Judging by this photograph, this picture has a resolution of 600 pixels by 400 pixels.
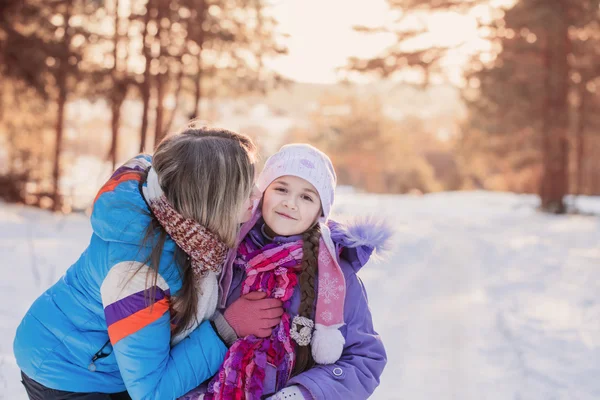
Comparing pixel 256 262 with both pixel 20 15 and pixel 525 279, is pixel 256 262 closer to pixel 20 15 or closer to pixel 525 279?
pixel 525 279

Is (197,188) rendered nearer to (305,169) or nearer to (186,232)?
(186,232)

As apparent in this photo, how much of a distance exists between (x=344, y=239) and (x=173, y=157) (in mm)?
812

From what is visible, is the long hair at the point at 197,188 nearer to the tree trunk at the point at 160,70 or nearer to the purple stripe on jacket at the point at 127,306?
the purple stripe on jacket at the point at 127,306

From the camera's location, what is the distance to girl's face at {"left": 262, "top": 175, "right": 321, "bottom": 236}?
8.36 ft

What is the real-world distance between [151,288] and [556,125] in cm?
1591

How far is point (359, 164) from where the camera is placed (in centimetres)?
4769

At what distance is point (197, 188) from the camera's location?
82.7 inches

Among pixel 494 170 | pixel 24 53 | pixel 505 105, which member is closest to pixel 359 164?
pixel 494 170

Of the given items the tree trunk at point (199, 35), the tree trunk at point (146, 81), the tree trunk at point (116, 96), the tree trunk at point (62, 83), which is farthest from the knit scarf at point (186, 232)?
the tree trunk at point (62, 83)

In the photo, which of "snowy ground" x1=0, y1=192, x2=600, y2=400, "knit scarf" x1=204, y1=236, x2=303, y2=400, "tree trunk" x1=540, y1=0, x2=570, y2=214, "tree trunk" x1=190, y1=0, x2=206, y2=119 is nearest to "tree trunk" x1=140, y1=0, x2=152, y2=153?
"tree trunk" x1=190, y1=0, x2=206, y2=119

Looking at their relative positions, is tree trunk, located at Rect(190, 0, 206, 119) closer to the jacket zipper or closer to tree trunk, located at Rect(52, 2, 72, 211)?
tree trunk, located at Rect(52, 2, 72, 211)

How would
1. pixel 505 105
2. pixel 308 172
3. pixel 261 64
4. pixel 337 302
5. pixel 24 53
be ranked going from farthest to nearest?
pixel 505 105, pixel 261 64, pixel 24 53, pixel 308 172, pixel 337 302

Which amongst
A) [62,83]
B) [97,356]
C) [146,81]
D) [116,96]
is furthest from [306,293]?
[62,83]

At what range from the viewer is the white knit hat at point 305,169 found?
2.58 m
